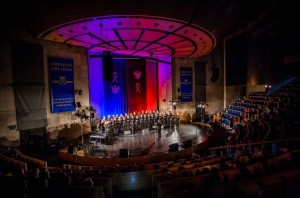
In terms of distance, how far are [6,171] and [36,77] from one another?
19.2 ft

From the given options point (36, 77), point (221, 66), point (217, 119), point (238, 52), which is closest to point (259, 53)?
point (238, 52)

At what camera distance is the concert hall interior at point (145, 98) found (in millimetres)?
4953

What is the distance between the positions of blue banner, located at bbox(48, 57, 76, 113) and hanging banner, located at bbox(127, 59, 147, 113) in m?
5.29

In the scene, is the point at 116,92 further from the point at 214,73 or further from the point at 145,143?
the point at 214,73

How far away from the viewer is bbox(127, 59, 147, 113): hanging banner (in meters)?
17.0

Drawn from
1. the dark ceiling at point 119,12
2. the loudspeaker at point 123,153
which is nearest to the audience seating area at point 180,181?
the loudspeaker at point 123,153

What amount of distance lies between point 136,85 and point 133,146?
7586 mm

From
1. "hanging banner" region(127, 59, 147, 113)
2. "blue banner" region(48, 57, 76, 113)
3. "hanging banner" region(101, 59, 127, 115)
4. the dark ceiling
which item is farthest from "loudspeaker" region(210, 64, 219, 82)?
"blue banner" region(48, 57, 76, 113)

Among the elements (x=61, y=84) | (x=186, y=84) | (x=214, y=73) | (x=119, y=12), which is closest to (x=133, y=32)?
(x=119, y=12)

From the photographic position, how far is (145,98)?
17.9m

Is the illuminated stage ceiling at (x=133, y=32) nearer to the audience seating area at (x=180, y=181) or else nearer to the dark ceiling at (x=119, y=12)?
the dark ceiling at (x=119, y=12)

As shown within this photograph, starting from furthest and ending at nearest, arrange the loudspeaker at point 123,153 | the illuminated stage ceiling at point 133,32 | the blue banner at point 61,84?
the blue banner at point 61,84
the loudspeaker at point 123,153
the illuminated stage ceiling at point 133,32

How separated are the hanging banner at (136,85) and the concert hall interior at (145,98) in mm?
89

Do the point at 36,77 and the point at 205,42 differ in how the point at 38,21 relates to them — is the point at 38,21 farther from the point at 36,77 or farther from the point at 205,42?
the point at 205,42
